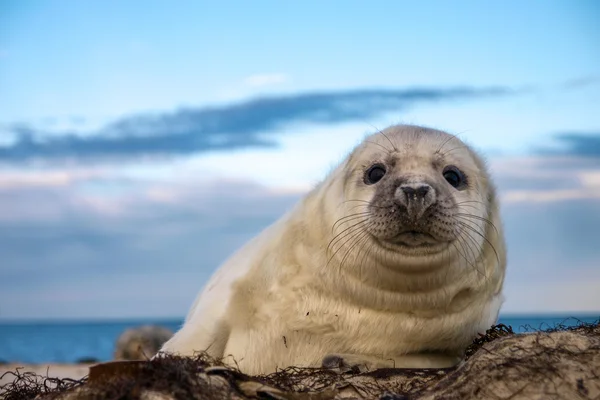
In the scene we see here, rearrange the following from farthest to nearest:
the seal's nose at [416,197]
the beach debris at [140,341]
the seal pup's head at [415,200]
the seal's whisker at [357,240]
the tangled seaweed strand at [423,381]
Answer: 1. the beach debris at [140,341]
2. the seal's whisker at [357,240]
3. the seal pup's head at [415,200]
4. the seal's nose at [416,197]
5. the tangled seaweed strand at [423,381]

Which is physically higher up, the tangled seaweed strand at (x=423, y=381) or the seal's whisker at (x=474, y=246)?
the seal's whisker at (x=474, y=246)

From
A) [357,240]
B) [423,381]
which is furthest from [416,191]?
[423,381]

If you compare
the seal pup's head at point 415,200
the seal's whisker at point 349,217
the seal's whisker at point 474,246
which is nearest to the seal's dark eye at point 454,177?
the seal pup's head at point 415,200

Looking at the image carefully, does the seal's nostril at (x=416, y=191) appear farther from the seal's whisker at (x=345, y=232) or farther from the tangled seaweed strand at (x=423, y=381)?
the tangled seaweed strand at (x=423, y=381)

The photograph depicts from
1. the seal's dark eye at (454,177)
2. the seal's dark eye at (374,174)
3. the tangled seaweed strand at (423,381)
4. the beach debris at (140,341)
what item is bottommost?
the tangled seaweed strand at (423,381)

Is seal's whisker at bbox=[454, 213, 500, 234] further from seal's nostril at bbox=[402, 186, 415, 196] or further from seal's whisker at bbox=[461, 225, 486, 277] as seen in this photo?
seal's nostril at bbox=[402, 186, 415, 196]

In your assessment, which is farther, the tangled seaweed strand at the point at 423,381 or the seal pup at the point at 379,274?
Result: the seal pup at the point at 379,274

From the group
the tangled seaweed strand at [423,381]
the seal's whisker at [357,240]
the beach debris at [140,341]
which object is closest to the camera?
the tangled seaweed strand at [423,381]

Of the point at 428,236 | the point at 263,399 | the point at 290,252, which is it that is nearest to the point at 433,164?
the point at 428,236

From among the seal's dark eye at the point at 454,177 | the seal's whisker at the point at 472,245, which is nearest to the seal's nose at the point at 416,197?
the seal's whisker at the point at 472,245
